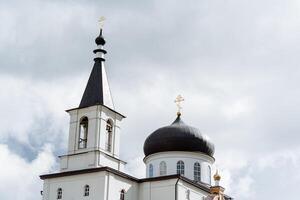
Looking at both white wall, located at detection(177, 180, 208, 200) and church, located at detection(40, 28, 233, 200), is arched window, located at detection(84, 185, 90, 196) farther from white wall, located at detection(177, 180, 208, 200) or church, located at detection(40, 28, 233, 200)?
white wall, located at detection(177, 180, 208, 200)

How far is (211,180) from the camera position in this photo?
38.5 m

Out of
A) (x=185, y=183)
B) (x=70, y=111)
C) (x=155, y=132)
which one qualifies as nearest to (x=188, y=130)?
(x=155, y=132)

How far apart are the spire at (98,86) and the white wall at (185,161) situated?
581cm

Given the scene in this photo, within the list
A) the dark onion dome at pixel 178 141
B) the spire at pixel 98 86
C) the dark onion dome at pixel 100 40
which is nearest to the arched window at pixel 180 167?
the dark onion dome at pixel 178 141

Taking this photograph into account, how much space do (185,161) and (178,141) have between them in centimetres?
124

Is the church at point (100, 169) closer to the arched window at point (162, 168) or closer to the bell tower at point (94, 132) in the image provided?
the bell tower at point (94, 132)

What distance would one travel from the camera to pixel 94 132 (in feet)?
107

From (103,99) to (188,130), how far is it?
6.92 metres

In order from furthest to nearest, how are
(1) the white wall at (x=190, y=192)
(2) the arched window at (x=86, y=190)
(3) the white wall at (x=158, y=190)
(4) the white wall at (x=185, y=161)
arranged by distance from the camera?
1. (4) the white wall at (x=185, y=161)
2. (1) the white wall at (x=190, y=192)
3. (3) the white wall at (x=158, y=190)
4. (2) the arched window at (x=86, y=190)

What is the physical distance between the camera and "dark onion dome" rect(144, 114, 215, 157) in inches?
1490

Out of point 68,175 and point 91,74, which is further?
point 91,74

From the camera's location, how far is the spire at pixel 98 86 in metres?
33.7

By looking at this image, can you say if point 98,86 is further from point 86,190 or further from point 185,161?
point 185,161

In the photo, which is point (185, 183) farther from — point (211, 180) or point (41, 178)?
point (41, 178)
